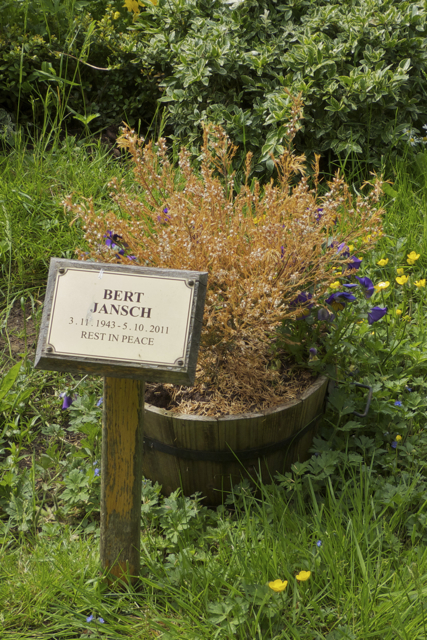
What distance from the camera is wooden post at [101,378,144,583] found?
4.32 ft

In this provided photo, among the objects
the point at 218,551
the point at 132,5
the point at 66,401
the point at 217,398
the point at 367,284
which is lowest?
the point at 218,551

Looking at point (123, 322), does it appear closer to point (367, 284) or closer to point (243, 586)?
point (243, 586)

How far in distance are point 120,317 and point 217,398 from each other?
0.65m

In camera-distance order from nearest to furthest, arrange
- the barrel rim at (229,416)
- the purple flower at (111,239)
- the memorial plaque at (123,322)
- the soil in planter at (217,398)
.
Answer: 1. the memorial plaque at (123,322)
2. the barrel rim at (229,416)
3. the soil in planter at (217,398)
4. the purple flower at (111,239)

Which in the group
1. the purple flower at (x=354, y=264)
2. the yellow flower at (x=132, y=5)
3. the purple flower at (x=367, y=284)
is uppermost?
the yellow flower at (x=132, y=5)

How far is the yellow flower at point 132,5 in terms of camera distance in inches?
159

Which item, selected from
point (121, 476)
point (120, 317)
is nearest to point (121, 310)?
point (120, 317)

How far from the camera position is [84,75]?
12.6ft

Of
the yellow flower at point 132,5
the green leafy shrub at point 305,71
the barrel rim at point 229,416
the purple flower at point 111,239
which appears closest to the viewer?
the barrel rim at point 229,416

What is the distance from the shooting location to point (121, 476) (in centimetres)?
139

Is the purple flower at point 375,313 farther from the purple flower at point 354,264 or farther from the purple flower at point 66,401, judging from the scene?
the purple flower at point 66,401

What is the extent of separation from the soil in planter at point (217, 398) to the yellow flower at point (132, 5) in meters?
3.40

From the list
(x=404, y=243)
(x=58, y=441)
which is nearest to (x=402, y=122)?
(x=404, y=243)

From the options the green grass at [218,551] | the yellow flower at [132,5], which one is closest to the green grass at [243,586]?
the green grass at [218,551]
